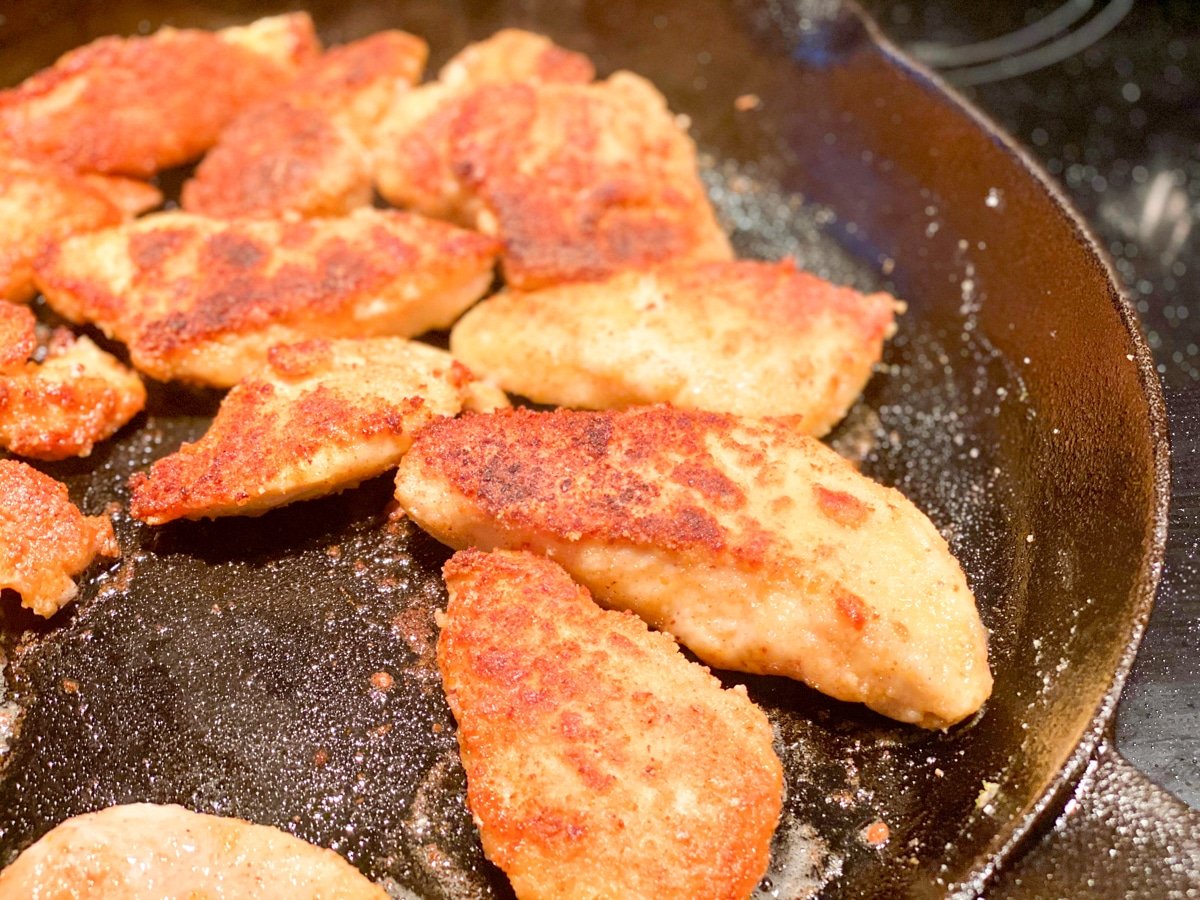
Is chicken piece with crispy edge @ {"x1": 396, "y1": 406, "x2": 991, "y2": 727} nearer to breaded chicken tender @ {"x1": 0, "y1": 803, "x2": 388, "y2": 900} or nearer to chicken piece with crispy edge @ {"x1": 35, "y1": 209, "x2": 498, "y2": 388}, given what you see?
chicken piece with crispy edge @ {"x1": 35, "y1": 209, "x2": 498, "y2": 388}

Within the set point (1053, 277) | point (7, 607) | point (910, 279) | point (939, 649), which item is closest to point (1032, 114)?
point (910, 279)

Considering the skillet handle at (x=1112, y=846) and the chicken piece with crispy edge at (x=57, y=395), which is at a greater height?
the chicken piece with crispy edge at (x=57, y=395)

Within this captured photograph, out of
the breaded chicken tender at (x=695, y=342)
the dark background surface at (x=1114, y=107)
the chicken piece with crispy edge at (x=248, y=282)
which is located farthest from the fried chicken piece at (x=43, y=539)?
the dark background surface at (x=1114, y=107)

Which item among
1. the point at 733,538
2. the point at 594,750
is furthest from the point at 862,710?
the point at 594,750

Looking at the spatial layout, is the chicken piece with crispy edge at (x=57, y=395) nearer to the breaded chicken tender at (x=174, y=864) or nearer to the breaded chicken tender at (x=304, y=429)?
the breaded chicken tender at (x=304, y=429)

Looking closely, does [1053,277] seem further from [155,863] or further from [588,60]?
[155,863]

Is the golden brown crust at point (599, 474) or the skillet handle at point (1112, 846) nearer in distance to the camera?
the skillet handle at point (1112, 846)
